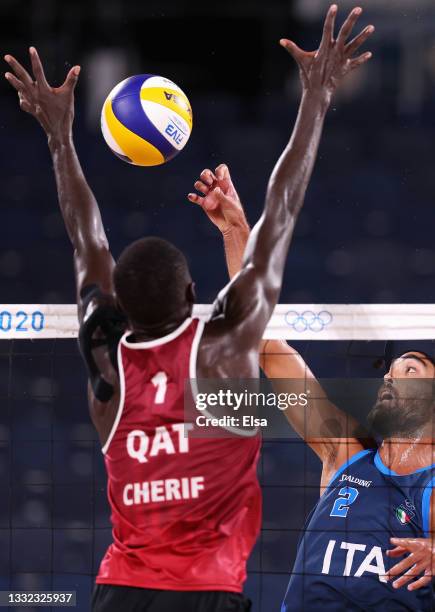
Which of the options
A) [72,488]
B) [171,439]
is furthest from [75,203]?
[72,488]

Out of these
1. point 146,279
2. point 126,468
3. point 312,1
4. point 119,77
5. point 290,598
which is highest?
point 312,1

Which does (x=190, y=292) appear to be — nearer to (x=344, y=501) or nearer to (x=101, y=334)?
(x=101, y=334)

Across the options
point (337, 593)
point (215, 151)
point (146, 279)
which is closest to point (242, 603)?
point (146, 279)

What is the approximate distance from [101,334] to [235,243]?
3.74 feet

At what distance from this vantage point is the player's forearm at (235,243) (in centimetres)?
339

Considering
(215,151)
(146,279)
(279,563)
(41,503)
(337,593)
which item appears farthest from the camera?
(215,151)

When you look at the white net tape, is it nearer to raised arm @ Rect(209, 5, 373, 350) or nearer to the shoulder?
the shoulder

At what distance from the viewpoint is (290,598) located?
3.89 m

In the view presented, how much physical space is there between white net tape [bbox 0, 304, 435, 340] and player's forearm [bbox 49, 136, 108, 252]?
120 cm

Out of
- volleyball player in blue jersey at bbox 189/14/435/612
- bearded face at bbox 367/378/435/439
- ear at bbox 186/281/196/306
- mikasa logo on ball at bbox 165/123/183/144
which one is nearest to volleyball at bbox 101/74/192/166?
mikasa logo on ball at bbox 165/123/183/144

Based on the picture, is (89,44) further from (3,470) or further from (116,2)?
(3,470)

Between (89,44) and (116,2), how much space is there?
47cm

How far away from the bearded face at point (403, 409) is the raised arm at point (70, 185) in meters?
1.78

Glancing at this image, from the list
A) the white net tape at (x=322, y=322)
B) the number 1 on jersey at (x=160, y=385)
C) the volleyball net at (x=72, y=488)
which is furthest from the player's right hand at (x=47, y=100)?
the volleyball net at (x=72, y=488)
